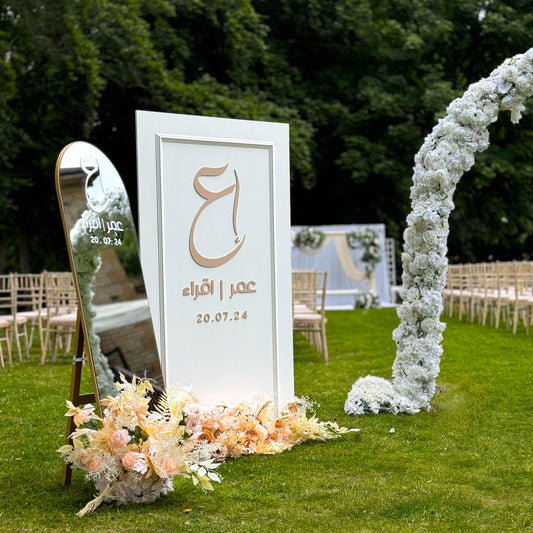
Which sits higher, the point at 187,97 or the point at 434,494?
the point at 187,97

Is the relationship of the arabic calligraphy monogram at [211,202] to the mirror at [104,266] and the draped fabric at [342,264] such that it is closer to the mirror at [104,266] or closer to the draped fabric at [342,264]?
the mirror at [104,266]

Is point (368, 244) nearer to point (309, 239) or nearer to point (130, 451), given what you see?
point (309, 239)

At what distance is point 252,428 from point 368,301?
1300 centimetres

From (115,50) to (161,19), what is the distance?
1572mm

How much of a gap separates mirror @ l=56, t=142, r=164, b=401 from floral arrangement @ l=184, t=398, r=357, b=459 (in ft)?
2.41

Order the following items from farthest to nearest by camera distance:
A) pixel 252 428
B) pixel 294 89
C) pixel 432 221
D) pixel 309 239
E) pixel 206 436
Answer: pixel 294 89 → pixel 309 239 → pixel 432 221 → pixel 252 428 → pixel 206 436

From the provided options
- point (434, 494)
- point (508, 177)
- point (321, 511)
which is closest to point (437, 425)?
point (434, 494)

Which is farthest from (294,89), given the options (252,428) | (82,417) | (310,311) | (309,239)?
(82,417)

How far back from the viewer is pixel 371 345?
11172mm

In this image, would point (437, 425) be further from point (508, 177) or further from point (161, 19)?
point (508, 177)

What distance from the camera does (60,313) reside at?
10711mm

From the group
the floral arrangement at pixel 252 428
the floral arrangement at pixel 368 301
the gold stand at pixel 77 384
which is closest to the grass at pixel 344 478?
the floral arrangement at pixel 252 428

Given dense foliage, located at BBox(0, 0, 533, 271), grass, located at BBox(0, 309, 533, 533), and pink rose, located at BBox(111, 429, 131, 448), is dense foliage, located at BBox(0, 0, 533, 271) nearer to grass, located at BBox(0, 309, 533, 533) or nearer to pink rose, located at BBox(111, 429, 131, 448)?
grass, located at BBox(0, 309, 533, 533)

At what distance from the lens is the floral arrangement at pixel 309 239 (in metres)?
18.6
